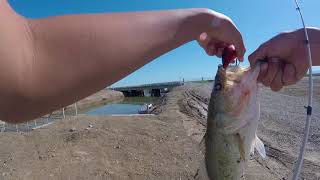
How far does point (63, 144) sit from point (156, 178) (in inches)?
167

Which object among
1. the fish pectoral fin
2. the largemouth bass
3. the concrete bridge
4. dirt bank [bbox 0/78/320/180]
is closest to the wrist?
the largemouth bass

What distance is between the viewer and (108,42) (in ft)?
4.69

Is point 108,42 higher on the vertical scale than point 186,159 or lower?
higher

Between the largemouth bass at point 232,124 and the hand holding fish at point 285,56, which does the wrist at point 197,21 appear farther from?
the hand holding fish at point 285,56

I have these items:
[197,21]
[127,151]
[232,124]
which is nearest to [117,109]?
[127,151]

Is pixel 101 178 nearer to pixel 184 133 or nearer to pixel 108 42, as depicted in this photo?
pixel 184 133

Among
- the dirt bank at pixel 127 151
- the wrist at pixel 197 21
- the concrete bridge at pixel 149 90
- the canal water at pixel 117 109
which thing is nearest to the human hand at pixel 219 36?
the wrist at pixel 197 21

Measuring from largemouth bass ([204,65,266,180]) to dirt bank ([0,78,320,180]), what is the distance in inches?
265

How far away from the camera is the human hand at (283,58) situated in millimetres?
2760

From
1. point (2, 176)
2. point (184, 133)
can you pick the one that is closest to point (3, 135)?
point (2, 176)

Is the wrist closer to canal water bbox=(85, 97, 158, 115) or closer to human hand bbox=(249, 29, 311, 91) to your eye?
human hand bbox=(249, 29, 311, 91)

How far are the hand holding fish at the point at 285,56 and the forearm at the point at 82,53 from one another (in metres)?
1.36

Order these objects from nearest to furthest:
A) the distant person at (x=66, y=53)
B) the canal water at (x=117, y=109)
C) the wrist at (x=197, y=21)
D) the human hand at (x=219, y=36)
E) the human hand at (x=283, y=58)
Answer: the distant person at (x=66, y=53) → the wrist at (x=197, y=21) → the human hand at (x=219, y=36) → the human hand at (x=283, y=58) → the canal water at (x=117, y=109)

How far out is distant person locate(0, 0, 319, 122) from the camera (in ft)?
4.24
